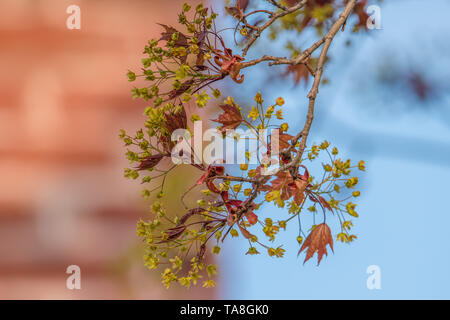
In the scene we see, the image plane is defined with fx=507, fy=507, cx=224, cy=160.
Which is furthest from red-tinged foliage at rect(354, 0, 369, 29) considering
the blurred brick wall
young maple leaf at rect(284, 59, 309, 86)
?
the blurred brick wall

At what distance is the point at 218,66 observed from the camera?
524 millimetres

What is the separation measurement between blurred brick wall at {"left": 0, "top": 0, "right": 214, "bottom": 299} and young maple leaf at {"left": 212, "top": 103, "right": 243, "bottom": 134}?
1172mm

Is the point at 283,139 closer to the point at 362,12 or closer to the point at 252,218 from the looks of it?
the point at 252,218

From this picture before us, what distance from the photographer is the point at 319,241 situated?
542 mm

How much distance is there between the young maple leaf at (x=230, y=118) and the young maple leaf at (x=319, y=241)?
0.14m

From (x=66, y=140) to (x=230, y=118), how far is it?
1.36 meters

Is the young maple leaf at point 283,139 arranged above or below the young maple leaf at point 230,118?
below

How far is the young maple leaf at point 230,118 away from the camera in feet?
1.73

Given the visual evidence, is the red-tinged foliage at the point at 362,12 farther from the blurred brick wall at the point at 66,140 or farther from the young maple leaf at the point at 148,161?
the blurred brick wall at the point at 66,140

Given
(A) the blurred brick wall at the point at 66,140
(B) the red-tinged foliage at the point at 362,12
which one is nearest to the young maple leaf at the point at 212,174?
(B) the red-tinged foliage at the point at 362,12

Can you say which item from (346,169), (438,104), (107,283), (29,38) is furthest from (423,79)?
(29,38)

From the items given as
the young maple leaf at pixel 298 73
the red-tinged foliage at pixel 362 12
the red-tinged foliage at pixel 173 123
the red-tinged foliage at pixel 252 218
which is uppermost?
the red-tinged foliage at pixel 362 12
